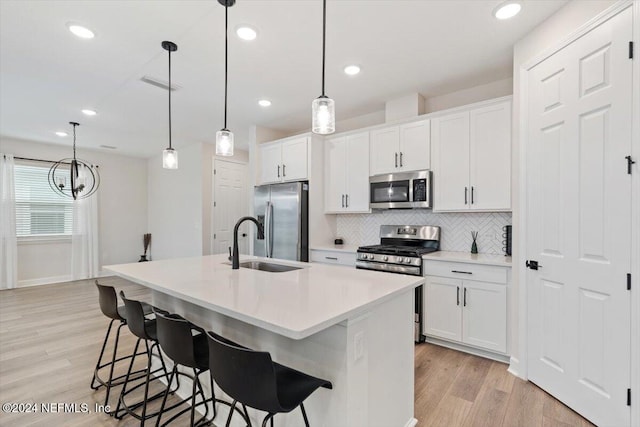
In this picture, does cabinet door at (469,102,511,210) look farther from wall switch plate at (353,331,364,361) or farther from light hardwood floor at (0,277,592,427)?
wall switch plate at (353,331,364,361)

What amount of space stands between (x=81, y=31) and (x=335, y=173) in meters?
2.87

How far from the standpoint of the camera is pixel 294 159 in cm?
432

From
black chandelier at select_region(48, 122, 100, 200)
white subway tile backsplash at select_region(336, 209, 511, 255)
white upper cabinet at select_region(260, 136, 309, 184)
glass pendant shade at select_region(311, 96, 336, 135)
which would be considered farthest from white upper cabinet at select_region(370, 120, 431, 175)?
black chandelier at select_region(48, 122, 100, 200)

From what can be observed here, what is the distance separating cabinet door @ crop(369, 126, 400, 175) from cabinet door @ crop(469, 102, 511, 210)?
2.69 ft

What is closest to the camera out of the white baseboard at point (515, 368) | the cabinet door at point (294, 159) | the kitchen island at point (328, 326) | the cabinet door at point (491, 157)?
the kitchen island at point (328, 326)

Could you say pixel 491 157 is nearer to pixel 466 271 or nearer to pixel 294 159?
pixel 466 271

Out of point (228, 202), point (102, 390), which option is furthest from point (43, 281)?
point (102, 390)

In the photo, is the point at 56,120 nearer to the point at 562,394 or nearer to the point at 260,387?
the point at 260,387

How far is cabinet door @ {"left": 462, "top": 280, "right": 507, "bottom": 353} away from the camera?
8.73ft

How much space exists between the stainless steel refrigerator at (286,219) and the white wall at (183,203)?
1801mm

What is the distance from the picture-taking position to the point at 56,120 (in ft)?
14.9

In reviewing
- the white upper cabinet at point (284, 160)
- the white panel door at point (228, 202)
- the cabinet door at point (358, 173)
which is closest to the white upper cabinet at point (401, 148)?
the cabinet door at point (358, 173)

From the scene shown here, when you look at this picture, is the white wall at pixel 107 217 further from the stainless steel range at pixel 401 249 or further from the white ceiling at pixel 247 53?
the stainless steel range at pixel 401 249

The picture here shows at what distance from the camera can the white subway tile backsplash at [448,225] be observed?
10.5ft
